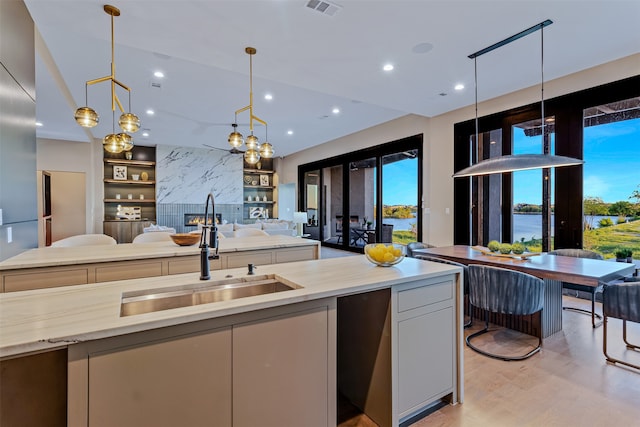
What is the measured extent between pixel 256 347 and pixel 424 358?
3.50 feet

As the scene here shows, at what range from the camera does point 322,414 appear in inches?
59.4

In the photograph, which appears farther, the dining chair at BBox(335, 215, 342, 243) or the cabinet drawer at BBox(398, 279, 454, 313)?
the dining chair at BBox(335, 215, 342, 243)

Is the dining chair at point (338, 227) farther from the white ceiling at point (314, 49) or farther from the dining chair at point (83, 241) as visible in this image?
the dining chair at point (83, 241)

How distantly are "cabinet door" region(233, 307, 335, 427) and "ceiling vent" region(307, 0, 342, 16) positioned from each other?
2.49 metres

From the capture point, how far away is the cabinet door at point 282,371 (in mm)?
1297

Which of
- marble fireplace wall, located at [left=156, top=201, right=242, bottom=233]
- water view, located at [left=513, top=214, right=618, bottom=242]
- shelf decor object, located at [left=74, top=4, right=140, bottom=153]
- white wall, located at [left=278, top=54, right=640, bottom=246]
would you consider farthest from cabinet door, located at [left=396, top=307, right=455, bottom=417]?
marble fireplace wall, located at [left=156, top=201, right=242, bottom=233]

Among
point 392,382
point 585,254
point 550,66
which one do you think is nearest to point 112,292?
point 392,382

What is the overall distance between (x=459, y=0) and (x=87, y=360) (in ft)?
11.0

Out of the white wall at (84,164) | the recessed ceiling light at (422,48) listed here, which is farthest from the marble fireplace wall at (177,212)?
the recessed ceiling light at (422,48)

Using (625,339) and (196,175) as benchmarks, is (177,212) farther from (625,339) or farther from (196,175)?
(625,339)

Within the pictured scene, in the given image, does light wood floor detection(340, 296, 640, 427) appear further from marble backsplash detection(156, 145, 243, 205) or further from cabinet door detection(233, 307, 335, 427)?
marble backsplash detection(156, 145, 243, 205)

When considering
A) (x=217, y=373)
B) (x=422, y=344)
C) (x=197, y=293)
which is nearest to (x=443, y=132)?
(x=422, y=344)

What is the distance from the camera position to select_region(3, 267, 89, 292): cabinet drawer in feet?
6.90

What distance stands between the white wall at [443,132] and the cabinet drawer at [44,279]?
532 cm
